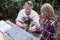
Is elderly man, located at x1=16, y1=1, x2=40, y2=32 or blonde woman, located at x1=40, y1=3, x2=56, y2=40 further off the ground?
elderly man, located at x1=16, y1=1, x2=40, y2=32

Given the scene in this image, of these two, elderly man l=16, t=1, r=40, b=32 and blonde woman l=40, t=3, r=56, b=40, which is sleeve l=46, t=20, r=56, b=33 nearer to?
blonde woman l=40, t=3, r=56, b=40

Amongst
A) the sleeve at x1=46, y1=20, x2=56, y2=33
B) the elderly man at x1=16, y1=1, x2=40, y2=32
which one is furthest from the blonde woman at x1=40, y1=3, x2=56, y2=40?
the elderly man at x1=16, y1=1, x2=40, y2=32

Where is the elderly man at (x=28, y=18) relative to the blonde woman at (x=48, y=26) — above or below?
above

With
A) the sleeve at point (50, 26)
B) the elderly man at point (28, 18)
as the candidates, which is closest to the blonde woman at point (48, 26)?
the sleeve at point (50, 26)

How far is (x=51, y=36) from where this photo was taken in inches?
151

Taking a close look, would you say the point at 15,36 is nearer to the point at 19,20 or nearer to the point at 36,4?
the point at 19,20

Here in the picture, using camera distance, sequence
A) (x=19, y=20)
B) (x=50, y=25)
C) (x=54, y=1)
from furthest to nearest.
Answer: (x=54, y=1), (x=19, y=20), (x=50, y=25)

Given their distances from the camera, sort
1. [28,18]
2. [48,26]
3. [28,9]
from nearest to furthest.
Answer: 1. [48,26]
2. [28,9]
3. [28,18]

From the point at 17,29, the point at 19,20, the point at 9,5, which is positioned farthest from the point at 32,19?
the point at 9,5

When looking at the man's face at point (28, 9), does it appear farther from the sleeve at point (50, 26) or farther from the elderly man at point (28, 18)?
the sleeve at point (50, 26)

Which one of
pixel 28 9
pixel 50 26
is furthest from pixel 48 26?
pixel 28 9

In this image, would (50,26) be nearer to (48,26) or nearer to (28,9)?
(48,26)

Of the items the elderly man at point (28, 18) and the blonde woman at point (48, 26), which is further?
the elderly man at point (28, 18)

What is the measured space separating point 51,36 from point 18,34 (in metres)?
0.52
